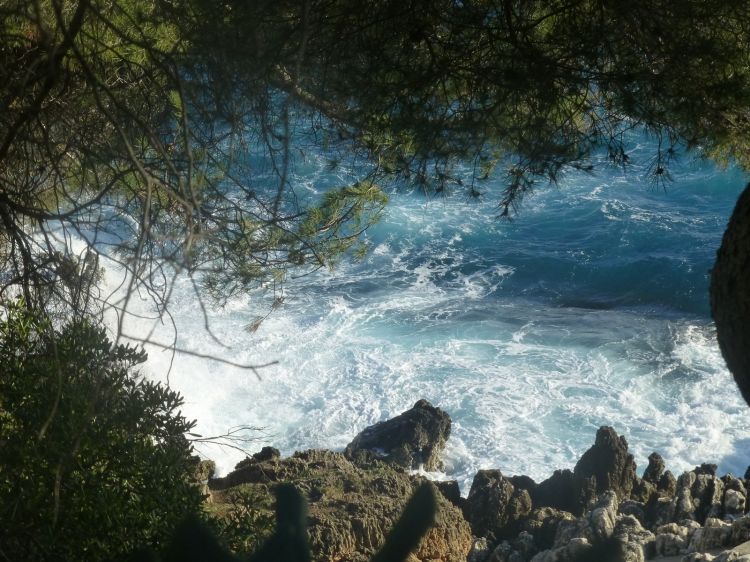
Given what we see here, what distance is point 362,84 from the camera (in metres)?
4.54

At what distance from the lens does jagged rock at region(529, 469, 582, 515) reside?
8.89 metres

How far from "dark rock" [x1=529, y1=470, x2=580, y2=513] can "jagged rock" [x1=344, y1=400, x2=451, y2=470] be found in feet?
5.66

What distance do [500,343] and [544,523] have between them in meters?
7.21

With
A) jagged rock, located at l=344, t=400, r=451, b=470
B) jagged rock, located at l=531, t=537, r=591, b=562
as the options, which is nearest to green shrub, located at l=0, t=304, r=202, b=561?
jagged rock, located at l=531, t=537, r=591, b=562

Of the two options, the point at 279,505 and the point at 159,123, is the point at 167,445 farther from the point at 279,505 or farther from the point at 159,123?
the point at 279,505

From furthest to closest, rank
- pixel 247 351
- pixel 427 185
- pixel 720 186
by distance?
pixel 720 186 → pixel 247 351 → pixel 427 185

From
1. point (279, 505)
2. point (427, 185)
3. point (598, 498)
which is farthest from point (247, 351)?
point (279, 505)

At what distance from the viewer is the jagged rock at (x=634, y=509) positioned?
8.10 m

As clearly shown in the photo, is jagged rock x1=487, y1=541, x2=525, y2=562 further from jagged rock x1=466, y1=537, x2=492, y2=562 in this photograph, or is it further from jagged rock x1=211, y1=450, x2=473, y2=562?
jagged rock x1=211, y1=450, x2=473, y2=562

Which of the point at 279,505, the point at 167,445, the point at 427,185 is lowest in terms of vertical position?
the point at 279,505

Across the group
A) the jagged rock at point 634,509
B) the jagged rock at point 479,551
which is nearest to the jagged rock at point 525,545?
the jagged rock at point 479,551

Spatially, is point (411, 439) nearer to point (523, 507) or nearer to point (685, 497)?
point (523, 507)

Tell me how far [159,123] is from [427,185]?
5.25ft

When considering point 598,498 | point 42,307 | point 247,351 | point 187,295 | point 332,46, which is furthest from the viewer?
point 187,295
